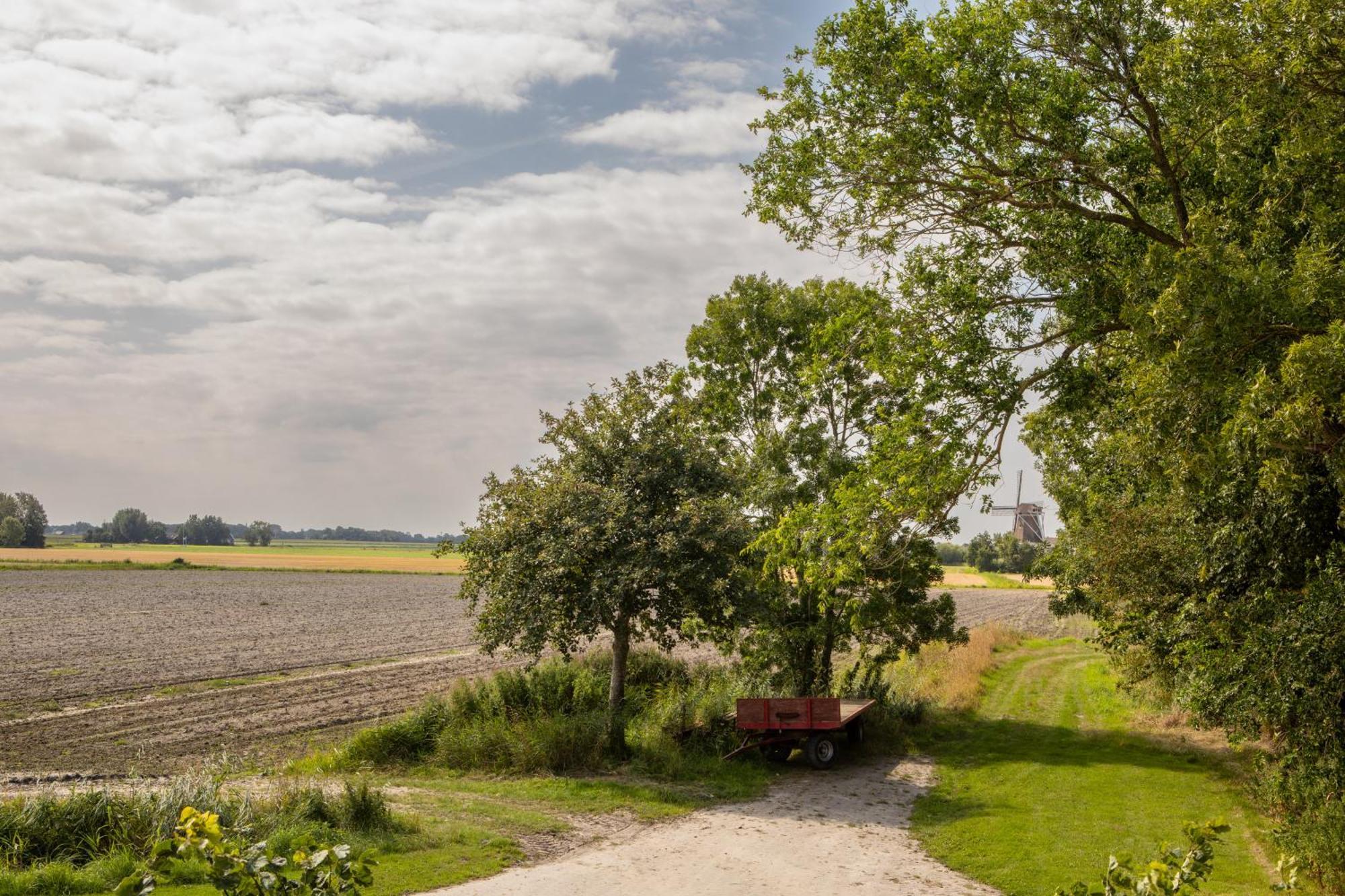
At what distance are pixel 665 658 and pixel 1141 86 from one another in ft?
59.9

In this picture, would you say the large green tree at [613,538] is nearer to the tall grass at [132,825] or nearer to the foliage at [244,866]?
the tall grass at [132,825]

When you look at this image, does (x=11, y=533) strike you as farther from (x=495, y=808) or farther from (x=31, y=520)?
(x=495, y=808)

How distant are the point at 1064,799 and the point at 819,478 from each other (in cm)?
924

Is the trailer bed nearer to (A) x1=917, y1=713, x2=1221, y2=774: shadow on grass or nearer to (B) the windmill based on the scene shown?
(A) x1=917, y1=713, x2=1221, y2=774: shadow on grass

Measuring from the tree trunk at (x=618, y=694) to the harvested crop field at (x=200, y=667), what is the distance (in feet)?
10.6

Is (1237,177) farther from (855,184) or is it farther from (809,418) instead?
(809,418)

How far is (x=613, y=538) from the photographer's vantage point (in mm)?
18453

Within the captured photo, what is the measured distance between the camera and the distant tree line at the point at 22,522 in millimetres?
139500

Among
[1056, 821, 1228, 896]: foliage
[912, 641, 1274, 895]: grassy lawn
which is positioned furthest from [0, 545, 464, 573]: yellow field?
[1056, 821, 1228, 896]: foliage

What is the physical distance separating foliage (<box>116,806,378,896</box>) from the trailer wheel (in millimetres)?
16089

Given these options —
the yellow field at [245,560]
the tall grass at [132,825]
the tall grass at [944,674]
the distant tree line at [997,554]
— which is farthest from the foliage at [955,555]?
the tall grass at [132,825]

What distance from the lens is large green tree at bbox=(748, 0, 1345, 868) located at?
31.8ft

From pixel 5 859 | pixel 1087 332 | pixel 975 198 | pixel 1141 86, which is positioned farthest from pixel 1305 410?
pixel 5 859

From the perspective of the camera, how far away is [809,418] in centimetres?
2466
